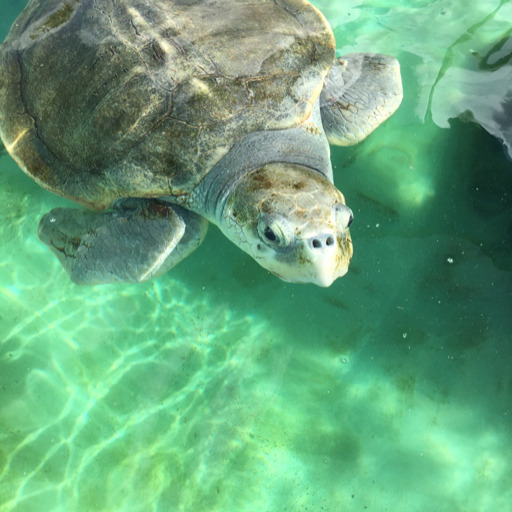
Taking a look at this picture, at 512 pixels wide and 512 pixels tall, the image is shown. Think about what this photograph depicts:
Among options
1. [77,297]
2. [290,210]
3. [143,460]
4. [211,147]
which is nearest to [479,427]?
[290,210]

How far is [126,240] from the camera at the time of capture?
2.88m

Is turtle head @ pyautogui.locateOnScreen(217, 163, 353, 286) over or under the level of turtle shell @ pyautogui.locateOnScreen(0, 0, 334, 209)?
under

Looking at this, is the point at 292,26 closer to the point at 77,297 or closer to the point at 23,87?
the point at 23,87

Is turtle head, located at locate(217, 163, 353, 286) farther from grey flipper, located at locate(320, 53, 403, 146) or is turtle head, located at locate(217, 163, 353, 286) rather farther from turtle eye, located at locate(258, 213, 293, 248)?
grey flipper, located at locate(320, 53, 403, 146)

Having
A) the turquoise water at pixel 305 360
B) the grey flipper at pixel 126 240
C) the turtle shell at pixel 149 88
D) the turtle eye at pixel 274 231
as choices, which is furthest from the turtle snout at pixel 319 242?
the turquoise water at pixel 305 360

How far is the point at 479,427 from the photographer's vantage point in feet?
9.39

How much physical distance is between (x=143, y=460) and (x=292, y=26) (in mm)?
2908

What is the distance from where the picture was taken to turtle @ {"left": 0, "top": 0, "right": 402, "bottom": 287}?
95.9 inches

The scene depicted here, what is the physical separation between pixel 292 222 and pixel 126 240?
1.19 metres

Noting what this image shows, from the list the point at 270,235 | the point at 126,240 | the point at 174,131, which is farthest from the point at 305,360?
the point at 174,131

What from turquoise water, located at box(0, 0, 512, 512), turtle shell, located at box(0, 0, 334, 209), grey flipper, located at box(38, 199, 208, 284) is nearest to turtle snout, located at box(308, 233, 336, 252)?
turtle shell, located at box(0, 0, 334, 209)

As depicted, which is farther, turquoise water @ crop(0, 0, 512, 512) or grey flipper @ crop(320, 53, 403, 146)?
grey flipper @ crop(320, 53, 403, 146)

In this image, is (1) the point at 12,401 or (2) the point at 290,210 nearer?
(2) the point at 290,210

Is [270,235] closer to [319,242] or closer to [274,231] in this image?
[274,231]
